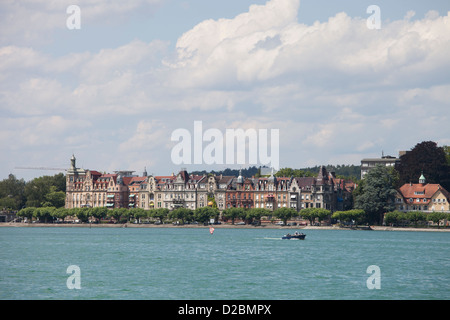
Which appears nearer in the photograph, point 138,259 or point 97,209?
point 138,259

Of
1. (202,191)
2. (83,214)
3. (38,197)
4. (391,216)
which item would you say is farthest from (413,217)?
(38,197)

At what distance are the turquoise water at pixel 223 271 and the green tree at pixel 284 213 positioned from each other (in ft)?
184

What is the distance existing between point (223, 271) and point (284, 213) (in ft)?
290

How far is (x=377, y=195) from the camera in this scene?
142 m

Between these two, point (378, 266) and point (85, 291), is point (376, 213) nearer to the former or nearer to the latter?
point (378, 266)

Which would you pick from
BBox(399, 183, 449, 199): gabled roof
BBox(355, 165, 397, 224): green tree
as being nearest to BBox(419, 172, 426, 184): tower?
BBox(399, 183, 449, 199): gabled roof

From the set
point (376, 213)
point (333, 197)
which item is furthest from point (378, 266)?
point (333, 197)

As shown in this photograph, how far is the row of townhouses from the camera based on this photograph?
531 ft

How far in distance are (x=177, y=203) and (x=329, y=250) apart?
9259cm

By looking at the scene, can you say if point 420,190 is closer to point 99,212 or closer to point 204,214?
point 204,214

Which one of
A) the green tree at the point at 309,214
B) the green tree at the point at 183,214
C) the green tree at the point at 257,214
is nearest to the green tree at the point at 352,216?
the green tree at the point at 309,214
